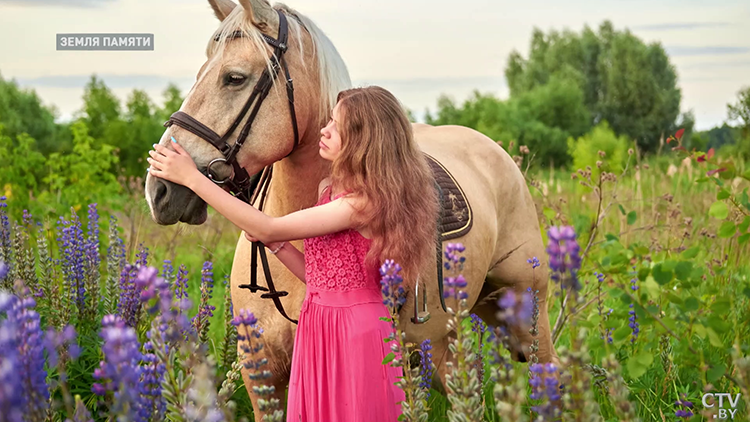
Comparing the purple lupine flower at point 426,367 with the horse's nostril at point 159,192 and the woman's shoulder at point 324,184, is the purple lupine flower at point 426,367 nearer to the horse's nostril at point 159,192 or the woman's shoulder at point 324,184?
the woman's shoulder at point 324,184

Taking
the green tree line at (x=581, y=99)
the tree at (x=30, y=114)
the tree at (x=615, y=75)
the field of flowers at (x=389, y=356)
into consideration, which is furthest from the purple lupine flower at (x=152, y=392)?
the tree at (x=615, y=75)

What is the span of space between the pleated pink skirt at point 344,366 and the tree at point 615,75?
4644 cm

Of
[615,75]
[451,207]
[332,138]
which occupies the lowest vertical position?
[451,207]

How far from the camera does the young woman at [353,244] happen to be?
2.43m

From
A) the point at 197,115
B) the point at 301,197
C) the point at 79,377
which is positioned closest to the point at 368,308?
the point at 301,197

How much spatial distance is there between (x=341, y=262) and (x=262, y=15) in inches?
40.9

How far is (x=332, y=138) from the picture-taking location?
2557mm

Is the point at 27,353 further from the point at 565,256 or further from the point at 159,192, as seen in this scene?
the point at 159,192

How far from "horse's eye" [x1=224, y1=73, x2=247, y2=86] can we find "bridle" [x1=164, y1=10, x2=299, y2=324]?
6cm

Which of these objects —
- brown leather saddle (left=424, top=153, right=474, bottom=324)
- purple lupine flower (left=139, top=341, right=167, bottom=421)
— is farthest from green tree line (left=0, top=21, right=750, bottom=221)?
purple lupine flower (left=139, top=341, right=167, bottom=421)

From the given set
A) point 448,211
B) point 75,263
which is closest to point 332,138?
point 448,211

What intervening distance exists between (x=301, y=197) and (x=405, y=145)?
507mm

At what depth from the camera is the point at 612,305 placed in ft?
18.9

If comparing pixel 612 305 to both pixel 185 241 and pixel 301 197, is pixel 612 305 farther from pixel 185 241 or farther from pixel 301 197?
pixel 185 241
